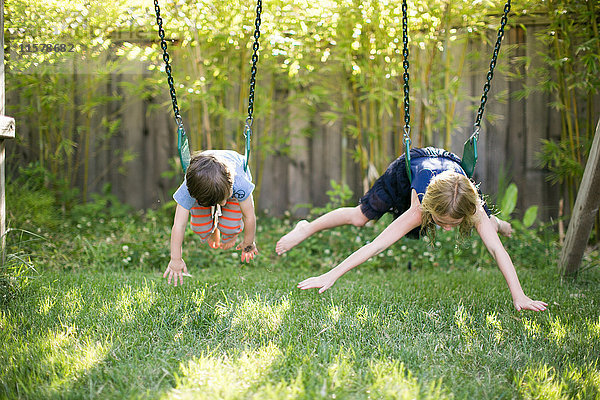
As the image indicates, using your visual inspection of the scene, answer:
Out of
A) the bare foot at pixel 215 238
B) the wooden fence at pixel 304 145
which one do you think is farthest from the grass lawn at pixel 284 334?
the wooden fence at pixel 304 145

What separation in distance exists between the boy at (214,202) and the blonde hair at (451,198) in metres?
0.93

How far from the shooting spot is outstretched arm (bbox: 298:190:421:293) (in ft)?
8.05

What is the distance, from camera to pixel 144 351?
2.18 metres

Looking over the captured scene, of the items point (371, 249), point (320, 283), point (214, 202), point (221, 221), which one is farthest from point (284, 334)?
point (221, 221)

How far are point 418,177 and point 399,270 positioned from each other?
127 cm

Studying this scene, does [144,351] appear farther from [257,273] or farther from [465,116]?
[465,116]

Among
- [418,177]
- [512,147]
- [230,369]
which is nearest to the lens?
[230,369]

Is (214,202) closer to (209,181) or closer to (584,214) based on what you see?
(209,181)

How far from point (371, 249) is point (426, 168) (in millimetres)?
584

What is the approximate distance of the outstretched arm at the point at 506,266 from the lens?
2.41 metres

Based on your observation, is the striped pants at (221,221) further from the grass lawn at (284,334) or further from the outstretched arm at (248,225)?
the grass lawn at (284,334)

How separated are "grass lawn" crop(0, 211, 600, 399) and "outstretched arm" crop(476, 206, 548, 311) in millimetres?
143

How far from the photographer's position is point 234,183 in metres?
2.82

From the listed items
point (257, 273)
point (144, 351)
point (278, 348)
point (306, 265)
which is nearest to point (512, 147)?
point (306, 265)
